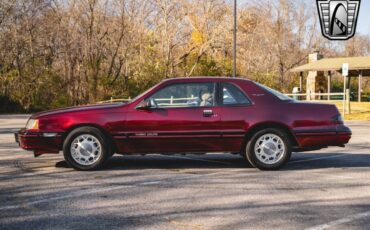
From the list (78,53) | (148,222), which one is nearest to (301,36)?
(78,53)

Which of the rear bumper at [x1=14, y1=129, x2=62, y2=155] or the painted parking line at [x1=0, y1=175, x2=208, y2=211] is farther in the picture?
the rear bumper at [x1=14, y1=129, x2=62, y2=155]

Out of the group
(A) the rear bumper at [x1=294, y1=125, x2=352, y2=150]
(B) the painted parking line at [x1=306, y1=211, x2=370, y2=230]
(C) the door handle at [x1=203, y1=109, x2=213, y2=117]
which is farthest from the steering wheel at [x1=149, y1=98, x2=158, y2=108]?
(B) the painted parking line at [x1=306, y1=211, x2=370, y2=230]

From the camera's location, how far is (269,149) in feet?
24.9

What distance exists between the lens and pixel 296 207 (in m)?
5.14

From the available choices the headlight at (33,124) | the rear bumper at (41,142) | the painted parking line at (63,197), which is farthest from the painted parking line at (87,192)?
the headlight at (33,124)

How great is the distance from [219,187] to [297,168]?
2.17m

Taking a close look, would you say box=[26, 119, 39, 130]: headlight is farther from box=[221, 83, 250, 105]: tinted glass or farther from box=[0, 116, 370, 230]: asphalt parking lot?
box=[221, 83, 250, 105]: tinted glass

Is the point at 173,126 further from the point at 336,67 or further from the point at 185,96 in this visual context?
the point at 336,67

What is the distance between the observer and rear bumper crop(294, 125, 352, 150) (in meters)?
7.59

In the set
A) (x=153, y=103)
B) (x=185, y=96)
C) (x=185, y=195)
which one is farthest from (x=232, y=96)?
(x=185, y=195)

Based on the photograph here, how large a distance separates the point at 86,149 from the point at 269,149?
2863 mm

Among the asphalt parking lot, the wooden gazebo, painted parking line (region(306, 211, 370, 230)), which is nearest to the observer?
painted parking line (region(306, 211, 370, 230))

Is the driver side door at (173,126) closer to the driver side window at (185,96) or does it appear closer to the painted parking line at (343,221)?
the driver side window at (185,96)

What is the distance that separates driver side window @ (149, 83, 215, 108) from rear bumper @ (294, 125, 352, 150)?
1.49m
